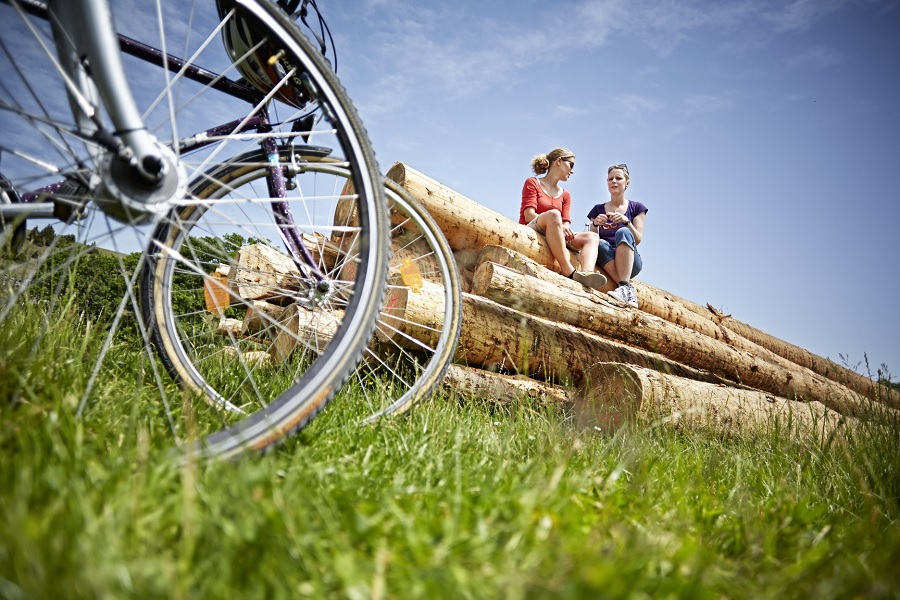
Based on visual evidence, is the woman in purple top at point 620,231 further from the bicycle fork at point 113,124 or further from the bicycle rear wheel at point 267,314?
the bicycle fork at point 113,124

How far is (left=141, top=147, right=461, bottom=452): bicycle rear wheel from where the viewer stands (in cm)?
171

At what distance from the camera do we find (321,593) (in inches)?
30.9

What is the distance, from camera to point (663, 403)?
339 centimetres

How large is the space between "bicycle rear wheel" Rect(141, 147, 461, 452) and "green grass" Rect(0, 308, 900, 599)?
27 centimetres

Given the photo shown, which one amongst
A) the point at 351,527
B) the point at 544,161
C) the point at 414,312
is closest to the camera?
the point at 351,527

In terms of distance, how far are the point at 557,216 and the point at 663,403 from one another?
278 centimetres

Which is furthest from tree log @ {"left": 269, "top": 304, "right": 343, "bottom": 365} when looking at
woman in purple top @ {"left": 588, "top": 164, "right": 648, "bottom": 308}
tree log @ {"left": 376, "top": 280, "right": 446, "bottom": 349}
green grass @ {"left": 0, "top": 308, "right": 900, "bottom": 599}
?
woman in purple top @ {"left": 588, "top": 164, "right": 648, "bottom": 308}

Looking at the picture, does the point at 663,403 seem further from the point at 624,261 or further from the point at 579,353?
the point at 624,261

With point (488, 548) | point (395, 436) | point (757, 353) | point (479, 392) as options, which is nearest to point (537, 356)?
point (479, 392)

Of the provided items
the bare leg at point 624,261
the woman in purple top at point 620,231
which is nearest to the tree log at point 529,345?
the woman in purple top at point 620,231

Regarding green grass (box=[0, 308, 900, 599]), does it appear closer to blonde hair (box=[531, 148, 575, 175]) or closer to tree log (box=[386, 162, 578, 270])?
tree log (box=[386, 162, 578, 270])

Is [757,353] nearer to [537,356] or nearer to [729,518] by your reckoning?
[537,356]

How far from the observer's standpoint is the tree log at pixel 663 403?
10.9 ft

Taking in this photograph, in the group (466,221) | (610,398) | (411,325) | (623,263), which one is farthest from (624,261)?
(411,325)
